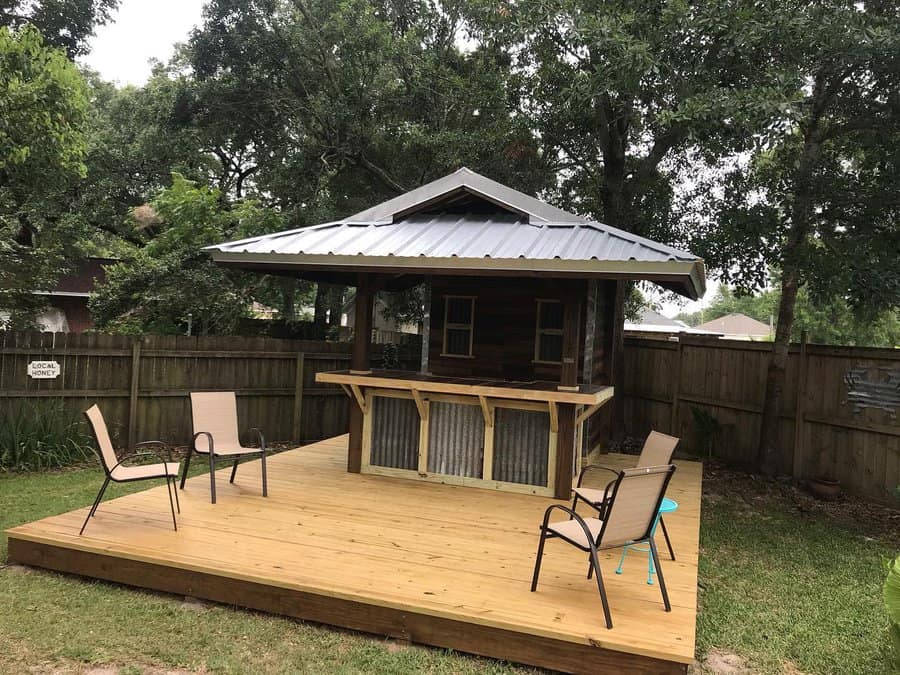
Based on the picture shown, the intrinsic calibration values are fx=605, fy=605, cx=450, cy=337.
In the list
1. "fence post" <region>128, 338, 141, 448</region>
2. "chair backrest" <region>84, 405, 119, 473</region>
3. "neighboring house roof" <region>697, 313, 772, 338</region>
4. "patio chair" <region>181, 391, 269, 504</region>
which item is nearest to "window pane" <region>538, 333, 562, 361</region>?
"patio chair" <region>181, 391, 269, 504</region>

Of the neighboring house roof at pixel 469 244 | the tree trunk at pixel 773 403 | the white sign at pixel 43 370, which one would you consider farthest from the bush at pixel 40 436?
the tree trunk at pixel 773 403

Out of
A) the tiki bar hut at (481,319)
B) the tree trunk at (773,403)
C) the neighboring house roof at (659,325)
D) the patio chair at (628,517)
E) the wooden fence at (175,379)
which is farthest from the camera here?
the neighboring house roof at (659,325)

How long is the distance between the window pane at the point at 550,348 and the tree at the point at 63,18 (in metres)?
12.6

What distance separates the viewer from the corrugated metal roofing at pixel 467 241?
573cm

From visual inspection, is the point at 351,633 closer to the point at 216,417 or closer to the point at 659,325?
the point at 216,417

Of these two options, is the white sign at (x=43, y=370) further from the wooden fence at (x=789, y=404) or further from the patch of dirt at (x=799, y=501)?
the wooden fence at (x=789, y=404)

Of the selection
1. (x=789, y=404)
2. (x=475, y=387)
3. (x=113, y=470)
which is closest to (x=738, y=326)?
(x=789, y=404)

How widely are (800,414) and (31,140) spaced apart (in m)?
10.7

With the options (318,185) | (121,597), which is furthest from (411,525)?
(318,185)

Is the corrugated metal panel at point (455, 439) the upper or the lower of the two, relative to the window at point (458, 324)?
lower

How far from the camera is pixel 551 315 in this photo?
24.2 feet

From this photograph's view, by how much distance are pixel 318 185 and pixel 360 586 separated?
10.6 m

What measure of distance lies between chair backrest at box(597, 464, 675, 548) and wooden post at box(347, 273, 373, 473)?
3.97m

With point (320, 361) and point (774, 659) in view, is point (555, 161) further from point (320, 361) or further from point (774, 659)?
point (774, 659)
